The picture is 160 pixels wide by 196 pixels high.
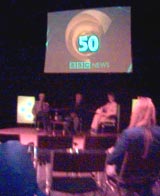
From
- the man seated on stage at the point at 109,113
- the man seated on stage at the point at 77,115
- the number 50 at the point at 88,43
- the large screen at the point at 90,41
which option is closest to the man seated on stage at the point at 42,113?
the man seated on stage at the point at 77,115

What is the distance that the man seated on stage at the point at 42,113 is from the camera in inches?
496

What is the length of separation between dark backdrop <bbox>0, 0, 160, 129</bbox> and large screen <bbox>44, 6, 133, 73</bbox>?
0.75 m

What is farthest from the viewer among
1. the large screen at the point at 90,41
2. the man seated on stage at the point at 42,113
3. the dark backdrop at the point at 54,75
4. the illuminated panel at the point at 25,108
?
the illuminated panel at the point at 25,108

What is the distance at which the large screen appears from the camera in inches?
444

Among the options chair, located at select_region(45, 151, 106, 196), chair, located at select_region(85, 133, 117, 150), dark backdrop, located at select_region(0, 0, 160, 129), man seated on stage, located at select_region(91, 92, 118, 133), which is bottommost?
chair, located at select_region(45, 151, 106, 196)

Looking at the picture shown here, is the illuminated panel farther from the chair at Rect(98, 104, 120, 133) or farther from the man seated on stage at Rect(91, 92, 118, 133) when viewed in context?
the chair at Rect(98, 104, 120, 133)

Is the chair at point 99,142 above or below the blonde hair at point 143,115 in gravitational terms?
below

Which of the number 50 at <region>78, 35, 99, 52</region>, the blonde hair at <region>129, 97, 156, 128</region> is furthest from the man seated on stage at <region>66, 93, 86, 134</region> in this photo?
the blonde hair at <region>129, 97, 156, 128</region>

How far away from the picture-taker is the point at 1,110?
14.4 m

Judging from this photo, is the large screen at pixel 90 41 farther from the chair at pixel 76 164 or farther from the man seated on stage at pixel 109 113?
the chair at pixel 76 164

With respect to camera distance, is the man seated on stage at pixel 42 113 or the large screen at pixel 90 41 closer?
the large screen at pixel 90 41

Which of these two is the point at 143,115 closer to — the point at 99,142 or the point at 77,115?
the point at 99,142

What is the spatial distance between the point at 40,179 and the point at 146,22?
7.21m

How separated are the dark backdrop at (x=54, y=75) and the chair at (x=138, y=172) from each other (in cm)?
824
